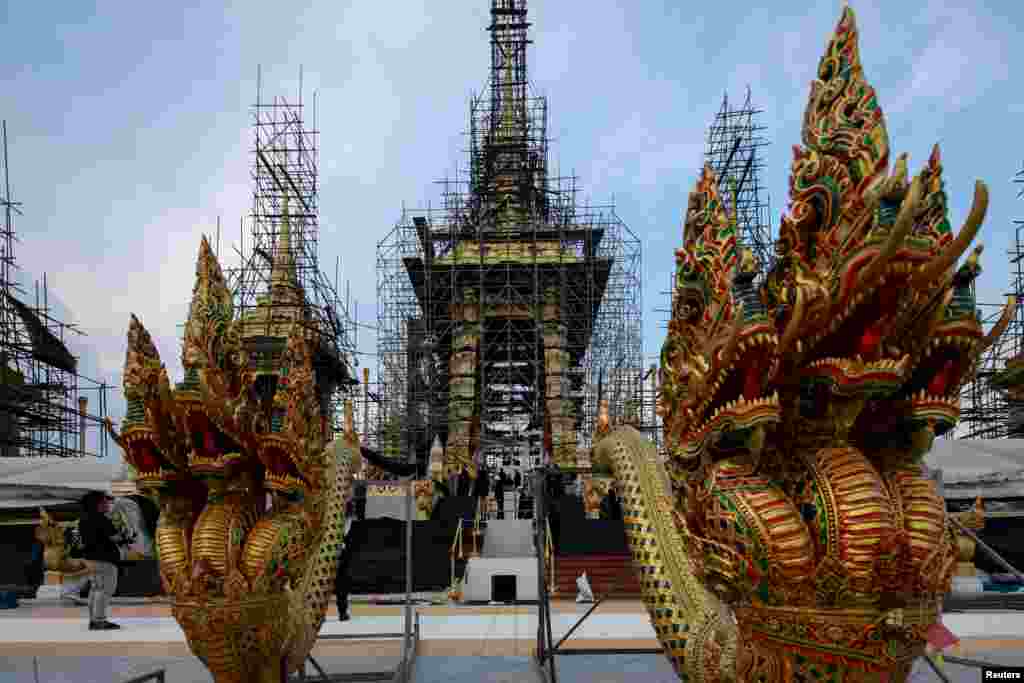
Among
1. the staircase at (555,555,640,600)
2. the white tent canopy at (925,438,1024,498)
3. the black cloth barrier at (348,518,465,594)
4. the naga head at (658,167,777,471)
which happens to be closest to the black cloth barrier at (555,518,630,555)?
the staircase at (555,555,640,600)

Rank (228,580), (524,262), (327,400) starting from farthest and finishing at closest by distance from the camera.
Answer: (327,400) → (524,262) → (228,580)

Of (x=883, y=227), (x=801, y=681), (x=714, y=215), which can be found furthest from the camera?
(x=714, y=215)

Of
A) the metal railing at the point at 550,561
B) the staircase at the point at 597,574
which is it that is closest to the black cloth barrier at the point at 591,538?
the staircase at the point at 597,574

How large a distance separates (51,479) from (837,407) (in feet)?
50.0

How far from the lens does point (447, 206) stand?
69.7ft

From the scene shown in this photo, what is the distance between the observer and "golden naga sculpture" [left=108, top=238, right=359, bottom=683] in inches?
150

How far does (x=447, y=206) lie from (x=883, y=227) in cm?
1946

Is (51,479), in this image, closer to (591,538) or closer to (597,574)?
(591,538)

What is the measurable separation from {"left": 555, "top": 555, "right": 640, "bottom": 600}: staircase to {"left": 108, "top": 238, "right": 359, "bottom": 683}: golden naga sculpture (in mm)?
7101

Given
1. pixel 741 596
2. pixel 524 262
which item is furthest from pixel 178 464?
pixel 524 262

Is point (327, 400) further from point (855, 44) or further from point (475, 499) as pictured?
point (855, 44)

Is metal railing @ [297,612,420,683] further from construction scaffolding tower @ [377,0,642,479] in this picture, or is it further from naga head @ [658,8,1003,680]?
construction scaffolding tower @ [377,0,642,479]

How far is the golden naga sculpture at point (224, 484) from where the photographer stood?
3801mm

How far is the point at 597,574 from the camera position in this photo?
11.1m
